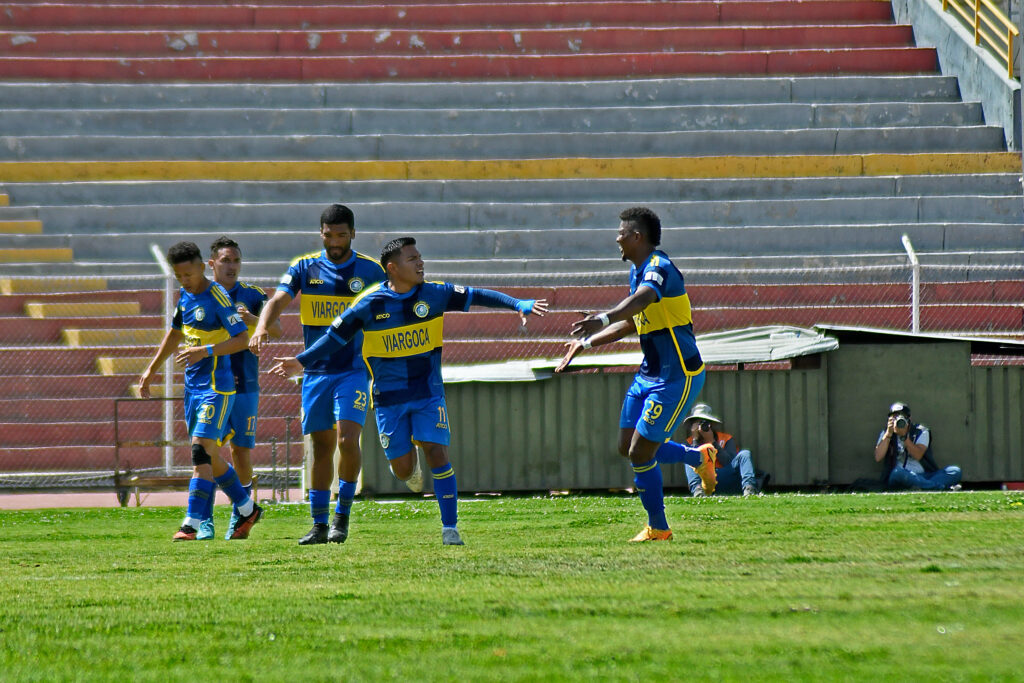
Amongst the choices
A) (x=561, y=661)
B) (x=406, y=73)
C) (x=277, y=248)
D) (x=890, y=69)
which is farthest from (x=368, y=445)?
(x=890, y=69)

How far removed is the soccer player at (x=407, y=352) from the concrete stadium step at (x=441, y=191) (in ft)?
41.9

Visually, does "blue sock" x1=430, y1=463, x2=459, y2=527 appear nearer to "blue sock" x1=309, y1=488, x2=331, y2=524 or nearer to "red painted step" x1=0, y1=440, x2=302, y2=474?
"blue sock" x1=309, y1=488, x2=331, y2=524

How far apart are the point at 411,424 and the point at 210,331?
212 cm

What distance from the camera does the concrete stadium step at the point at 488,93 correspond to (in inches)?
920

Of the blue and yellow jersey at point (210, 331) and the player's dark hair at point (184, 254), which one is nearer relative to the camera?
the player's dark hair at point (184, 254)

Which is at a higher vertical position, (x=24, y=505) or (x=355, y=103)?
(x=355, y=103)

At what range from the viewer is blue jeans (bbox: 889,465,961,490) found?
1366 centimetres

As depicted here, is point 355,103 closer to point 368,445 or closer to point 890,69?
point 890,69

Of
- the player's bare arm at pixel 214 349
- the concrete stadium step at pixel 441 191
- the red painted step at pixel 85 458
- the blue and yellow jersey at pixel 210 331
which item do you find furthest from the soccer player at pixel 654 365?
the concrete stadium step at pixel 441 191

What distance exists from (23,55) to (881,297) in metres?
15.9

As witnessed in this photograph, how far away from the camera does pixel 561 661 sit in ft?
13.9

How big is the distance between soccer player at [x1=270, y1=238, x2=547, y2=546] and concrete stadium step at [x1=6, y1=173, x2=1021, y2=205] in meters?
12.8

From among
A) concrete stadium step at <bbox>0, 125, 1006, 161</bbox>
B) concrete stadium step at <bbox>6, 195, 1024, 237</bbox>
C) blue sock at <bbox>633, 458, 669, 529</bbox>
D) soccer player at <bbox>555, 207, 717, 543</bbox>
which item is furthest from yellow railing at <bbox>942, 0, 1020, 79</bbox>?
blue sock at <bbox>633, 458, 669, 529</bbox>

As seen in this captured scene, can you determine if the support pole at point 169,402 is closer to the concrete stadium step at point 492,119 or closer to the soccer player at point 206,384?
the soccer player at point 206,384
